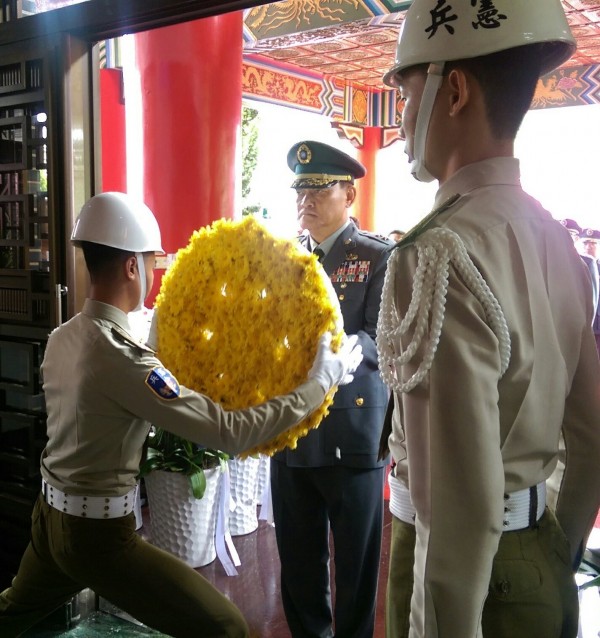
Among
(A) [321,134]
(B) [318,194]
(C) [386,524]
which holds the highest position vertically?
(A) [321,134]

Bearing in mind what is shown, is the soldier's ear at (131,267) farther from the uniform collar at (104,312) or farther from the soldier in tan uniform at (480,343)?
the soldier in tan uniform at (480,343)

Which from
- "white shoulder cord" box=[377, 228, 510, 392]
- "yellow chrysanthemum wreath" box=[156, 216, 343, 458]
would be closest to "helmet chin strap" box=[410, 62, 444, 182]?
"white shoulder cord" box=[377, 228, 510, 392]

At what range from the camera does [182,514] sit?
2.76m

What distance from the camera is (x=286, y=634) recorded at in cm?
229

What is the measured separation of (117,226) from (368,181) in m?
7.83

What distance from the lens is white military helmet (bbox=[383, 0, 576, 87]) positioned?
2.87 ft

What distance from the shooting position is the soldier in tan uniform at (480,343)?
0.79 metres

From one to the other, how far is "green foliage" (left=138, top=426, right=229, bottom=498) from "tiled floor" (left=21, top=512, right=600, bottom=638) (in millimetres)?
367

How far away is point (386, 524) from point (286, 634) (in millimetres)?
1000

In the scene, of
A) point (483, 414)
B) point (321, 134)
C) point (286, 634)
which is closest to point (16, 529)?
point (286, 634)

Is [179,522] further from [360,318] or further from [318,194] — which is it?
[318,194]

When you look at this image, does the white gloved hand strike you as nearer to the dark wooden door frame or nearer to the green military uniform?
the green military uniform

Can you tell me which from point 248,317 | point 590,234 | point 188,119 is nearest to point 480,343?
point 248,317

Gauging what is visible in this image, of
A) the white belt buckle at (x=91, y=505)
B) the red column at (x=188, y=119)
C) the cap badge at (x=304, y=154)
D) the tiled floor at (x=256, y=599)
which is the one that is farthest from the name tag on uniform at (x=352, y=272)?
the red column at (x=188, y=119)
